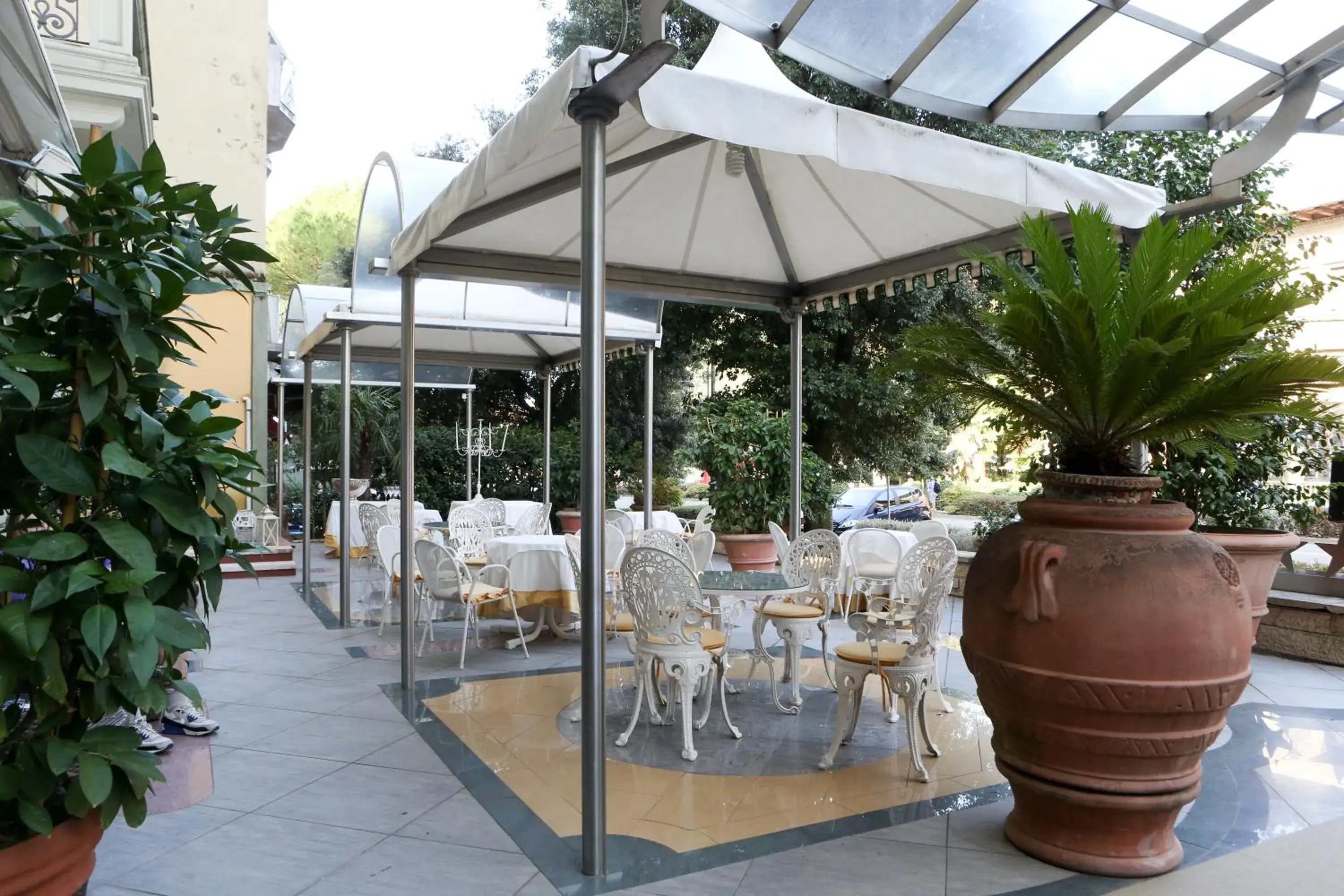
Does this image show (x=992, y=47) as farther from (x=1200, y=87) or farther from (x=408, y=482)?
(x=408, y=482)

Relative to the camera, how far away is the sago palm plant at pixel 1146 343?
9.75 ft

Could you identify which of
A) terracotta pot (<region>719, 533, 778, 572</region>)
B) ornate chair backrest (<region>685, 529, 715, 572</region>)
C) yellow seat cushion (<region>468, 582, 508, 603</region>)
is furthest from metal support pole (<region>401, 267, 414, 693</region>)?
terracotta pot (<region>719, 533, 778, 572</region>)

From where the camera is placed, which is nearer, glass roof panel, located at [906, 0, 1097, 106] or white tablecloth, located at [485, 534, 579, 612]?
glass roof panel, located at [906, 0, 1097, 106]

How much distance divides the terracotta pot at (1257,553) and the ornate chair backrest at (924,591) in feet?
5.94

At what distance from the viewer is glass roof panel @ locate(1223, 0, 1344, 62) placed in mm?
4457

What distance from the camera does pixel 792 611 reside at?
15.9 feet

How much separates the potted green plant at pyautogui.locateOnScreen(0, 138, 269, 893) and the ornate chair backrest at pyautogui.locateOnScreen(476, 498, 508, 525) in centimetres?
674

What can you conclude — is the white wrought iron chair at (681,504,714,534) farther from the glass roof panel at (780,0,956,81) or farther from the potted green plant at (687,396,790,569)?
the glass roof panel at (780,0,956,81)

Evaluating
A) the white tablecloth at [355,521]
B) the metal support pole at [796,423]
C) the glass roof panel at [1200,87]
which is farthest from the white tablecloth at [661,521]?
the glass roof panel at [1200,87]

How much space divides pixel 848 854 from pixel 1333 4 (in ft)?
15.3

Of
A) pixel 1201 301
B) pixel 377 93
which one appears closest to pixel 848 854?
pixel 1201 301

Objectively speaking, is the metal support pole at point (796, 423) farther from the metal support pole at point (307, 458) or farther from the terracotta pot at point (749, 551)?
the metal support pole at point (307, 458)

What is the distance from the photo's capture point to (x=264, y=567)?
33.4 ft

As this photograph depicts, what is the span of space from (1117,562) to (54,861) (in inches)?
119
